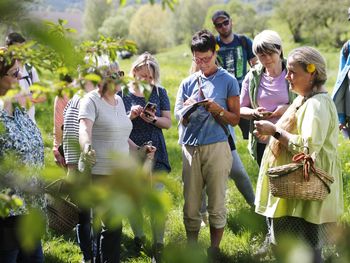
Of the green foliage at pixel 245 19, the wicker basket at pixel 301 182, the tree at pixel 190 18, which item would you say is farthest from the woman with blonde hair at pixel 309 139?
the tree at pixel 190 18

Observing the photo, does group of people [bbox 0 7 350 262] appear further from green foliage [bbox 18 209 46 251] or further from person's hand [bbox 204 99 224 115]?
green foliage [bbox 18 209 46 251]

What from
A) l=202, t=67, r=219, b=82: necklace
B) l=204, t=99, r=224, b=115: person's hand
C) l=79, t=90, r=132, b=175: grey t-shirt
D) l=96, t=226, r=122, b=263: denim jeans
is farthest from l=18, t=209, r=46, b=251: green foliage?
l=202, t=67, r=219, b=82: necklace

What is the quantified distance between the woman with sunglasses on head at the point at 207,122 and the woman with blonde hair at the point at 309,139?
0.81m

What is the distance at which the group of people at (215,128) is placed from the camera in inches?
133

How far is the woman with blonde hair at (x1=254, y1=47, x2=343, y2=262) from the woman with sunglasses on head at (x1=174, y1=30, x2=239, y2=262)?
0.81 metres

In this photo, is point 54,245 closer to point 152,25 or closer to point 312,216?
point 312,216

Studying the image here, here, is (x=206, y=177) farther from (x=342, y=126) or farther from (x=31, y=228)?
(x=31, y=228)

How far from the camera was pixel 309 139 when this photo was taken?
3.30 meters

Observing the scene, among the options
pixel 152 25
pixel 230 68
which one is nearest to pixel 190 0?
pixel 152 25

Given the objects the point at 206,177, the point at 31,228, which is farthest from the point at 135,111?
the point at 31,228

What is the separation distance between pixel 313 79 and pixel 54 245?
293cm

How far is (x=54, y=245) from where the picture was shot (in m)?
5.12

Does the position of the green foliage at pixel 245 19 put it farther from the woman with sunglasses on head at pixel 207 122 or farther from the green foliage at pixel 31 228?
the green foliage at pixel 31 228

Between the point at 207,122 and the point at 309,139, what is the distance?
125cm
